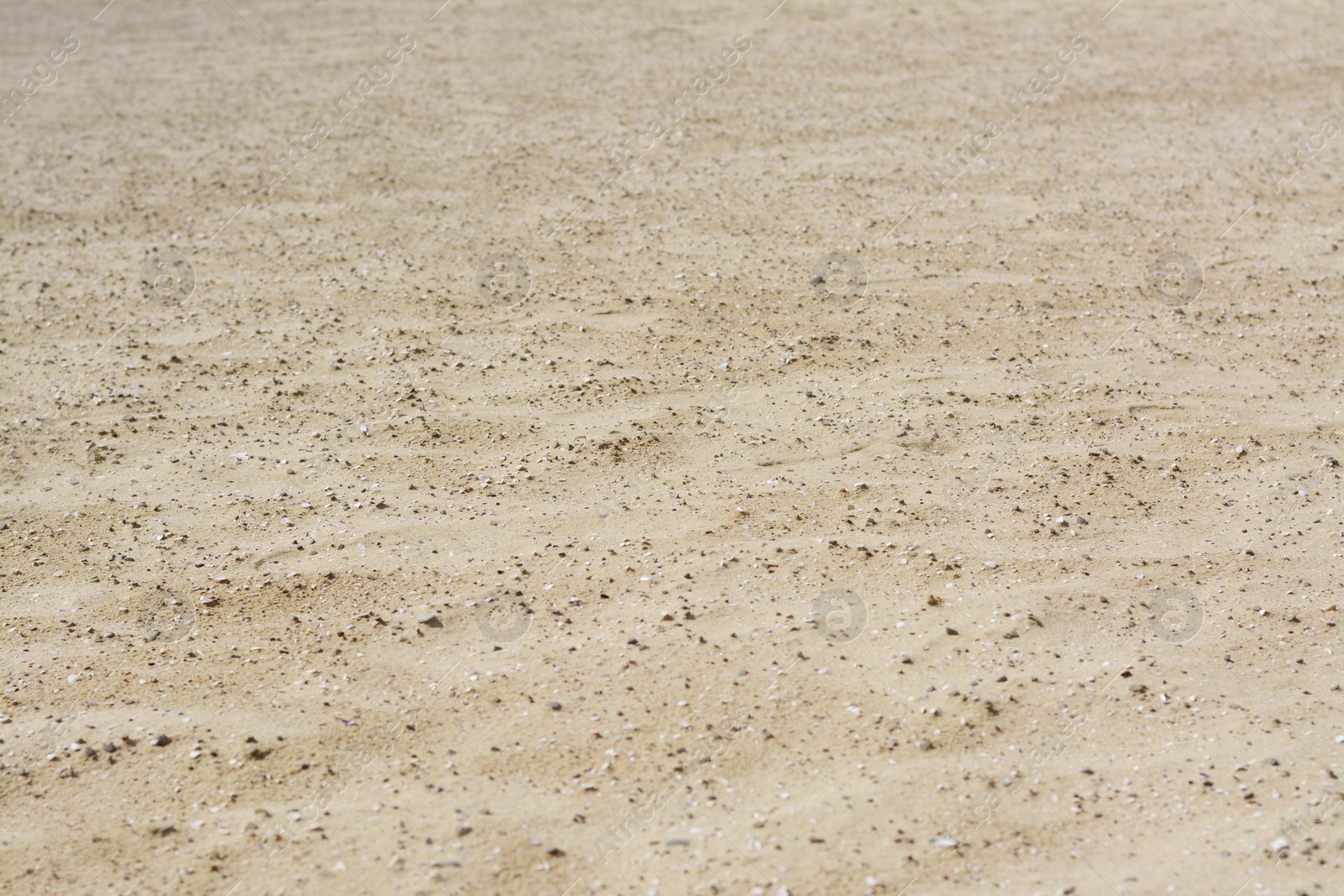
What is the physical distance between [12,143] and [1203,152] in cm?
971

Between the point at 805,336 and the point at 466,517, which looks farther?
the point at 805,336

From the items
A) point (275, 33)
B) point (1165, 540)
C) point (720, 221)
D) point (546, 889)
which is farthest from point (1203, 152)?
point (275, 33)

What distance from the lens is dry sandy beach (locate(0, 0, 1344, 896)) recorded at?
3.95 m

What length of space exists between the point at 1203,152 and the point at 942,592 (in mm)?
5938

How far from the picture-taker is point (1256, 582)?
4.94 m

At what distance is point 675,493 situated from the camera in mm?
5480

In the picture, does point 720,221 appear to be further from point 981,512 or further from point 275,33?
point 275,33

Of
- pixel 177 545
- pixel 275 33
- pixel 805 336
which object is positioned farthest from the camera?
pixel 275 33

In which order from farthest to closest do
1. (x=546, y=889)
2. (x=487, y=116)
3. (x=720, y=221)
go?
(x=487, y=116)
(x=720, y=221)
(x=546, y=889)

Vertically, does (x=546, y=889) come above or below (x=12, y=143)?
below

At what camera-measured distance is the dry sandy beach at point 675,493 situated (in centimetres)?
395

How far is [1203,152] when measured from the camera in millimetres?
9031

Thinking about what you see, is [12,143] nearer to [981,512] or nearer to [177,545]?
[177,545]

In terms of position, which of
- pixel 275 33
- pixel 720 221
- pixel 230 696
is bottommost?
pixel 230 696
